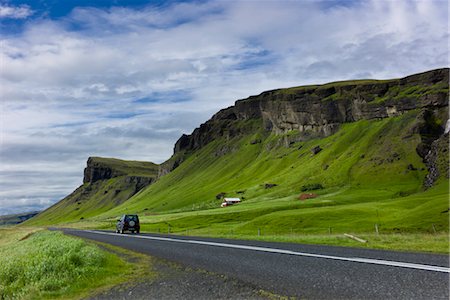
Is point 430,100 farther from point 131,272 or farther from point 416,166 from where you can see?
point 131,272

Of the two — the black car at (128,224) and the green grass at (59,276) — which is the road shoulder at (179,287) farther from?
the black car at (128,224)

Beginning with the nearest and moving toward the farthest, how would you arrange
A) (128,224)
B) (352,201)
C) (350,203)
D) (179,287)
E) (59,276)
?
(179,287) < (59,276) < (128,224) < (350,203) < (352,201)

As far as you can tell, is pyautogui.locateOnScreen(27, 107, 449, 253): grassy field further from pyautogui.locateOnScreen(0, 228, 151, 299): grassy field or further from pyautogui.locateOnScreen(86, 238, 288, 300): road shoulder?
pyautogui.locateOnScreen(86, 238, 288, 300): road shoulder

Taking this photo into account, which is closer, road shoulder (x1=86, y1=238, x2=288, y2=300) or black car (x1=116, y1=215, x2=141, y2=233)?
road shoulder (x1=86, y1=238, x2=288, y2=300)

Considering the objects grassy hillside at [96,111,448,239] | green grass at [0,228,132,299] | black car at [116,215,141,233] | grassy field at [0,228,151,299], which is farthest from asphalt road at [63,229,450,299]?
grassy hillside at [96,111,448,239]

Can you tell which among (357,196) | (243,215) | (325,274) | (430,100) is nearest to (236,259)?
(325,274)

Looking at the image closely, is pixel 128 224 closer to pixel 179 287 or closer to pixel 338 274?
pixel 179 287

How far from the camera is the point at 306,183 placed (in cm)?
18462

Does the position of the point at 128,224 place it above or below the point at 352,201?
above

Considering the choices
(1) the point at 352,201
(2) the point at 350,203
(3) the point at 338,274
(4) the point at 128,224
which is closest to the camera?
(3) the point at 338,274

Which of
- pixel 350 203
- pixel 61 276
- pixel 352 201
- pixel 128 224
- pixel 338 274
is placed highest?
pixel 338 274

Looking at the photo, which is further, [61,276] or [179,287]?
[61,276]

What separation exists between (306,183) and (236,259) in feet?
560

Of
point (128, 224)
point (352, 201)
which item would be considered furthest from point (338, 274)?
point (352, 201)
